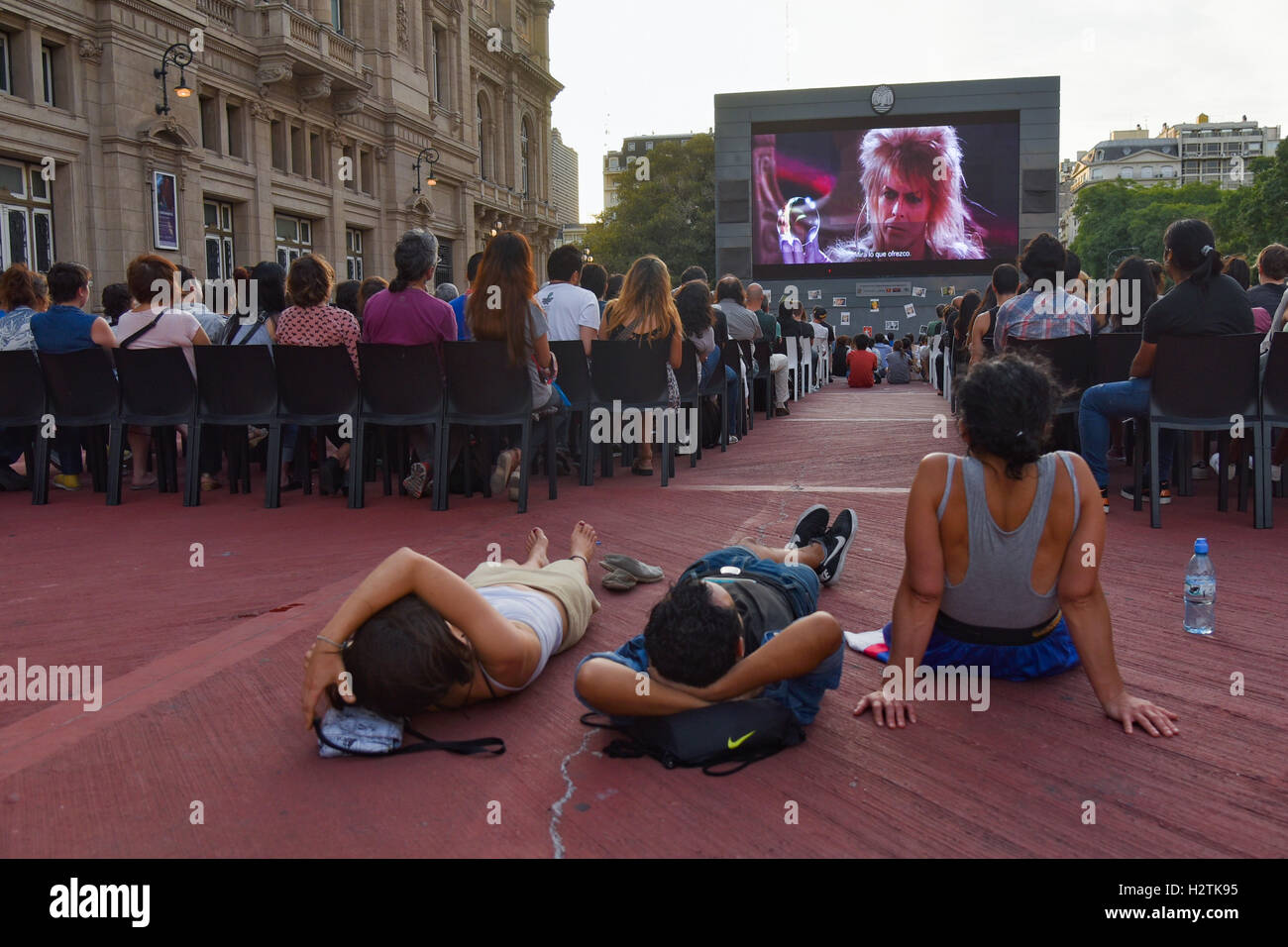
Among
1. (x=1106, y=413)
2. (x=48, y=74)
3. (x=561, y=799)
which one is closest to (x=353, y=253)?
(x=48, y=74)

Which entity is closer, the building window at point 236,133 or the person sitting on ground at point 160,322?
the person sitting on ground at point 160,322

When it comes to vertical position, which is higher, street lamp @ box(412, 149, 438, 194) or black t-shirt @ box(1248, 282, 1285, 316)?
street lamp @ box(412, 149, 438, 194)

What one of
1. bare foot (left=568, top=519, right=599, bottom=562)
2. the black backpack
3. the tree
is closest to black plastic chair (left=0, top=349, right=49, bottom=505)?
bare foot (left=568, top=519, right=599, bottom=562)

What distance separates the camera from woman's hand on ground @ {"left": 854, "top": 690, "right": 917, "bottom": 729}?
124 inches

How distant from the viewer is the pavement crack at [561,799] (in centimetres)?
245

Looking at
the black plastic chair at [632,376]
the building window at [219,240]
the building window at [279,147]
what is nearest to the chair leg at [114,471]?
the black plastic chair at [632,376]

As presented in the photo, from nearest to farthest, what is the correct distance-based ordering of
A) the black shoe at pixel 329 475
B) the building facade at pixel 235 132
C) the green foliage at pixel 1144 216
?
the black shoe at pixel 329 475 < the building facade at pixel 235 132 < the green foliage at pixel 1144 216

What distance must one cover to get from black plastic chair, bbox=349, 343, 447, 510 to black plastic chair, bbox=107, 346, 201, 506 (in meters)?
1.16

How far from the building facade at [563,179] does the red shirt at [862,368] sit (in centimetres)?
3523

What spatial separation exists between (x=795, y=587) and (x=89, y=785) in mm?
2159

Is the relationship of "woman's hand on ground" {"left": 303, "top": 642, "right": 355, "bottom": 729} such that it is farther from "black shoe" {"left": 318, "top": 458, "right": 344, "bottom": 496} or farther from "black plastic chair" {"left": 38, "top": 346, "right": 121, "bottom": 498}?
"black plastic chair" {"left": 38, "top": 346, "right": 121, "bottom": 498}

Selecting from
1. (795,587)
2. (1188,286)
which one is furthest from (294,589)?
(1188,286)

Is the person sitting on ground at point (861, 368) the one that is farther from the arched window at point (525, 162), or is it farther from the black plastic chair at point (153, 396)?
the arched window at point (525, 162)
